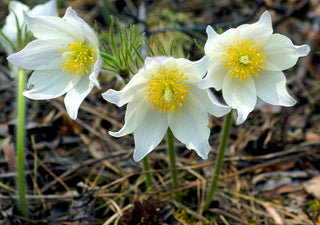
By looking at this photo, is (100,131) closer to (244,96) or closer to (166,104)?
(166,104)

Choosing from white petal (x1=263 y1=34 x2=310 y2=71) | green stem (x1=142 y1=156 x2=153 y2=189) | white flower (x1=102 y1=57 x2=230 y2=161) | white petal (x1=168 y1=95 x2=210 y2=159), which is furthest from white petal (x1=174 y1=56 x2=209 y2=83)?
green stem (x1=142 y1=156 x2=153 y2=189)

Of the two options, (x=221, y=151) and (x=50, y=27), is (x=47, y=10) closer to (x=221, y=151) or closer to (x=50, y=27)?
(x=50, y=27)

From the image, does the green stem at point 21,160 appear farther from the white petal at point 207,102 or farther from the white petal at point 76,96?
the white petal at point 207,102

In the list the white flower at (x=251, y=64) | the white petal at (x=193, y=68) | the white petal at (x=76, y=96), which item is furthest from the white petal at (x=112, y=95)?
the white flower at (x=251, y=64)

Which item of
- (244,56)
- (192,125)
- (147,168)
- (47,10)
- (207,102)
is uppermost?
(47,10)

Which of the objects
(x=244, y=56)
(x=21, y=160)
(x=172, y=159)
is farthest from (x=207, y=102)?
(x=21, y=160)

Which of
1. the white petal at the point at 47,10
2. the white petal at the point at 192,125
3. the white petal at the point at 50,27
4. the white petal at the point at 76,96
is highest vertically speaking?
the white petal at the point at 50,27

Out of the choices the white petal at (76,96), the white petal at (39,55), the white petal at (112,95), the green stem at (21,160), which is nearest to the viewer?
the white petal at (112,95)
